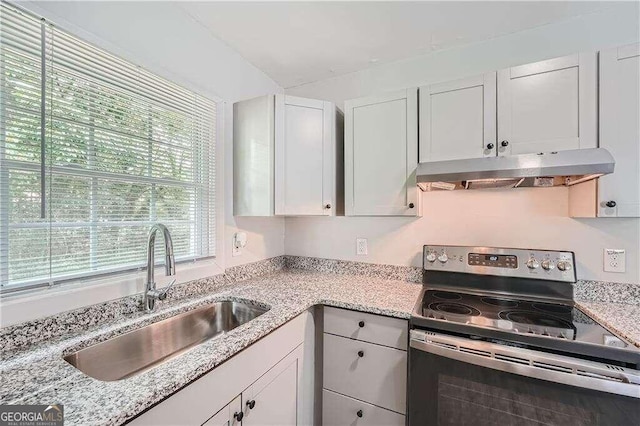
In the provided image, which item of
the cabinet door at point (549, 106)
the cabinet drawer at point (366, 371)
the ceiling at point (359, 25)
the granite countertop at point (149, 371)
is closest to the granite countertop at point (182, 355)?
the granite countertop at point (149, 371)

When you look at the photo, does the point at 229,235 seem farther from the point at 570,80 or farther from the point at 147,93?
the point at 570,80

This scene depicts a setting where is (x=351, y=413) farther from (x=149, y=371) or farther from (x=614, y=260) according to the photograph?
(x=614, y=260)

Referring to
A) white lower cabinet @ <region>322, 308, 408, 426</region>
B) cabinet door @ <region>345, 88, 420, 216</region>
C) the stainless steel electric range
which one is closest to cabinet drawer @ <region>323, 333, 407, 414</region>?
white lower cabinet @ <region>322, 308, 408, 426</region>

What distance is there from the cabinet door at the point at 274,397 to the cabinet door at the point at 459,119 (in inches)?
53.9

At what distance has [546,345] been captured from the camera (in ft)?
3.44

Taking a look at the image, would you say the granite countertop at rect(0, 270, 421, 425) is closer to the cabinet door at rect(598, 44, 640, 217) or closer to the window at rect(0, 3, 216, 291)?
the window at rect(0, 3, 216, 291)

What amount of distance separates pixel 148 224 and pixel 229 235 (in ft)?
1.75

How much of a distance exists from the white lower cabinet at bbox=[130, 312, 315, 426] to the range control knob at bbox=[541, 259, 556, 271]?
51.8 inches

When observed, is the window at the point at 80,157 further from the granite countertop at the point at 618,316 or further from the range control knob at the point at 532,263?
the granite countertop at the point at 618,316

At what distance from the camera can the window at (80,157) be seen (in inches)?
36.9

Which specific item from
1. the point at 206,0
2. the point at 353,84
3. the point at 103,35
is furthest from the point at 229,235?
the point at 353,84

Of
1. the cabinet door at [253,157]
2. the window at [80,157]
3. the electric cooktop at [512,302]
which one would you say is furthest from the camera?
the cabinet door at [253,157]

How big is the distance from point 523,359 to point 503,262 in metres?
0.65

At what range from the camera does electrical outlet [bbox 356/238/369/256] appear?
2.07 meters
